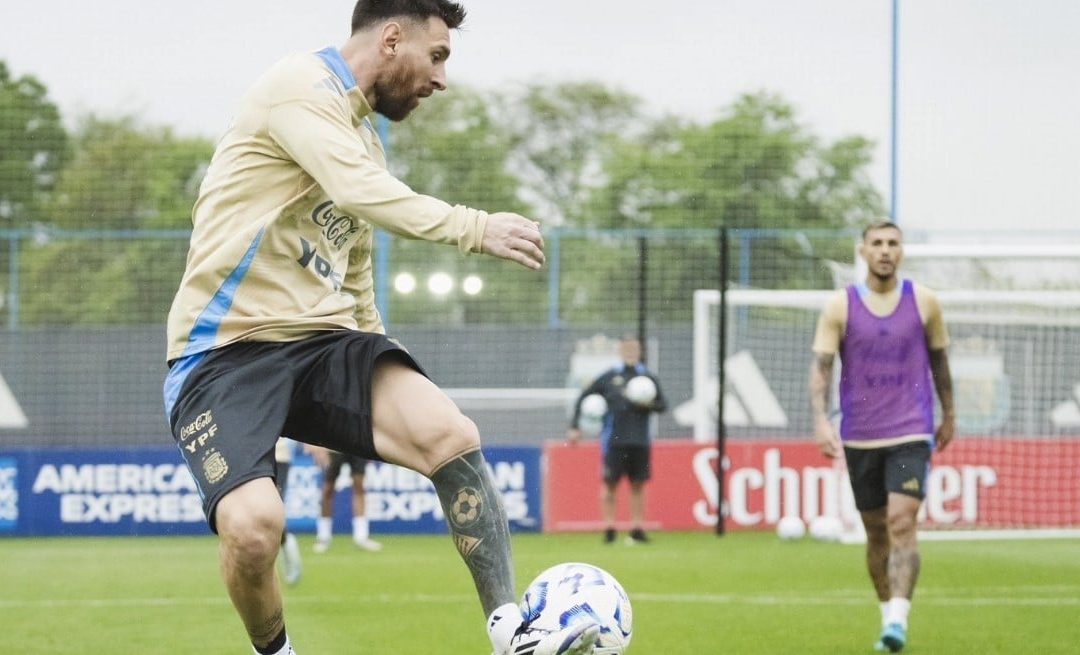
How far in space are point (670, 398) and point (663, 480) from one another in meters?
5.03

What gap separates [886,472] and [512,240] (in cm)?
420

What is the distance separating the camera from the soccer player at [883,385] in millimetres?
8008

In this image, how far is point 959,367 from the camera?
17531 mm

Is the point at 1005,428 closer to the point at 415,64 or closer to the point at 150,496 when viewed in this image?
the point at 150,496

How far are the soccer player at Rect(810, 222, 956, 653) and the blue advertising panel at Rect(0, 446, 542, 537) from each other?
9662mm

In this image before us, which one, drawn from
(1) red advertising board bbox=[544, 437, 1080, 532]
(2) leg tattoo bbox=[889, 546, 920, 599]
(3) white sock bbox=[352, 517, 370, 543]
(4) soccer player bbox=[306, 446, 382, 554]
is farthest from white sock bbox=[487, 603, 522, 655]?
(1) red advertising board bbox=[544, 437, 1080, 532]

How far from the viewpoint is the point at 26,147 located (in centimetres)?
2438

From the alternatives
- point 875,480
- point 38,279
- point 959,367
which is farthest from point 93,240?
point 875,480

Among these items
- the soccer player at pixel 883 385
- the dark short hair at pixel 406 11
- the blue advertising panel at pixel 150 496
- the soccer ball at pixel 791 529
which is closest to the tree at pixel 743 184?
the blue advertising panel at pixel 150 496

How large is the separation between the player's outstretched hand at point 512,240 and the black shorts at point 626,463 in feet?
39.6

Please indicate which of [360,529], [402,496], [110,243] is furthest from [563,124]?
[360,529]

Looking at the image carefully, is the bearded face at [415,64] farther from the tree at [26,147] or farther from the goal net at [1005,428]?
the tree at [26,147]

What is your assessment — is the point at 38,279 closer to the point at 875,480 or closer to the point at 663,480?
the point at 663,480

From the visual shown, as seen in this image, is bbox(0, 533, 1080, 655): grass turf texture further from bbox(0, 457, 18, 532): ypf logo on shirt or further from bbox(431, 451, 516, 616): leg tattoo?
bbox(431, 451, 516, 616): leg tattoo
